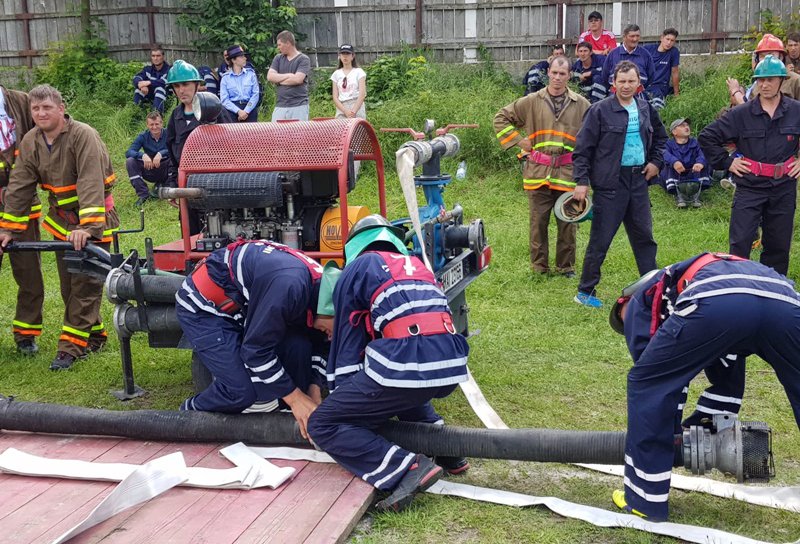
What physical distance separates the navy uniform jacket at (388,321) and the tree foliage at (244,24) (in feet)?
39.3

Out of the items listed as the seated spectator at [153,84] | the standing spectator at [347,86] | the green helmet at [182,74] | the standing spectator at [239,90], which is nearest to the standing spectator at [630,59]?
the standing spectator at [347,86]

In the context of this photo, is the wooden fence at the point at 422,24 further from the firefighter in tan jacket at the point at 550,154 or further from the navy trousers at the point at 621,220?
the navy trousers at the point at 621,220

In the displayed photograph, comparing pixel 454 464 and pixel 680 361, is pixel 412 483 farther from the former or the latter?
pixel 680 361

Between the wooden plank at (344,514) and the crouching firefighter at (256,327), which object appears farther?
the crouching firefighter at (256,327)

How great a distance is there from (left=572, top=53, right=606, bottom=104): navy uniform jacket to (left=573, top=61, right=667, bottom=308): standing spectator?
4646 mm

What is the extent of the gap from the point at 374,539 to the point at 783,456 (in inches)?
88.4

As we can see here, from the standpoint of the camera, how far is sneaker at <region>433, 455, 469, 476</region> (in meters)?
4.53

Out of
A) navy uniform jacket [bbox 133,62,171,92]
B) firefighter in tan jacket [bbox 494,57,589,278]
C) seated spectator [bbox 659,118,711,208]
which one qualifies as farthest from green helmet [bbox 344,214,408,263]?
navy uniform jacket [bbox 133,62,171,92]

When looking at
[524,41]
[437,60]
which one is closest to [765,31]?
[524,41]

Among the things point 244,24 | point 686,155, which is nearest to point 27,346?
point 686,155

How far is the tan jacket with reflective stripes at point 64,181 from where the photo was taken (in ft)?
20.4

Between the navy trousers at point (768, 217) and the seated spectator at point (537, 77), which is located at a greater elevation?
the seated spectator at point (537, 77)

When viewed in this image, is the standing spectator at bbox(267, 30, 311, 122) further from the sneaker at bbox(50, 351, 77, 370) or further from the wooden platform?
the wooden platform

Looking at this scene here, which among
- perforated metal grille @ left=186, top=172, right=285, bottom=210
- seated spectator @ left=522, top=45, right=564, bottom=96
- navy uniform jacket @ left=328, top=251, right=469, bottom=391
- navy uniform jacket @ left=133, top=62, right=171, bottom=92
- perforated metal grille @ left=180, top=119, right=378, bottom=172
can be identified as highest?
navy uniform jacket @ left=133, top=62, right=171, bottom=92
